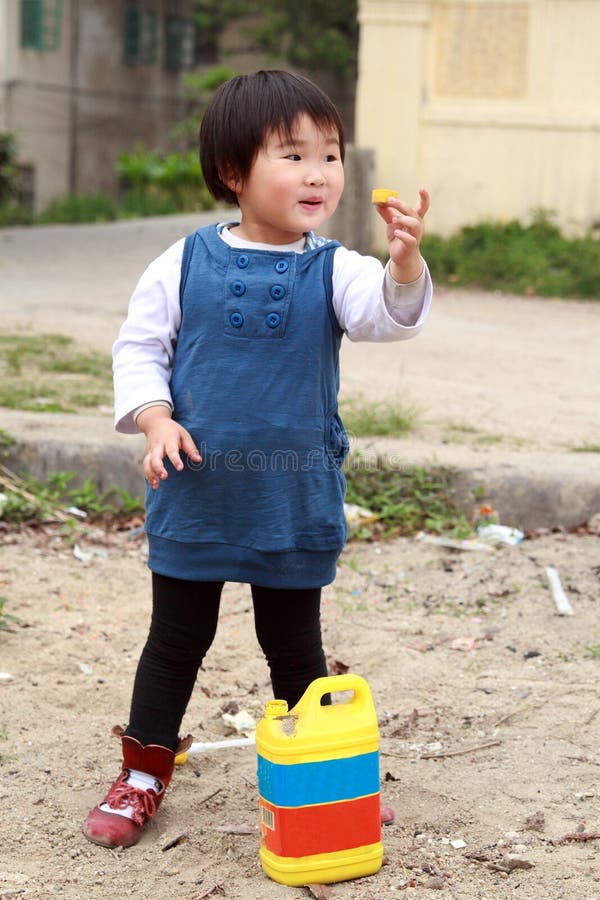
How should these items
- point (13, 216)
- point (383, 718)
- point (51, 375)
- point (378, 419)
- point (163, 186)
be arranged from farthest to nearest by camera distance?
point (163, 186) → point (13, 216) → point (51, 375) → point (378, 419) → point (383, 718)

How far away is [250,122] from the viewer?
7.08 feet

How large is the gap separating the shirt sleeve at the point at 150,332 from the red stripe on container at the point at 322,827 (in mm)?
753

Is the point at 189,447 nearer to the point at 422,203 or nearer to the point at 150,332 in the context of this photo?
the point at 150,332

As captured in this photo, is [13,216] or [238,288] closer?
[238,288]

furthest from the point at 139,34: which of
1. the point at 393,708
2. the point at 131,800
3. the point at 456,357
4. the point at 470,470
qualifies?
the point at 131,800

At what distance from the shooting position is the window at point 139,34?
1884 centimetres

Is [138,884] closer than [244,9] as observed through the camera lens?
Yes

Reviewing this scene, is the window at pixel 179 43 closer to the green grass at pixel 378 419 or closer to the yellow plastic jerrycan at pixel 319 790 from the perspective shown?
the green grass at pixel 378 419

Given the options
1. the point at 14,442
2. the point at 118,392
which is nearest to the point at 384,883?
the point at 118,392

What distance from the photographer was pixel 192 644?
232cm

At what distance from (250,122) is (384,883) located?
1341 mm

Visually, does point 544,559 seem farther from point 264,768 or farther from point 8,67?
point 8,67

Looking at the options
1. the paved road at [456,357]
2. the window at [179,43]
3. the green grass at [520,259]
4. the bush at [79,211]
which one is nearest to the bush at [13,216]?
the bush at [79,211]

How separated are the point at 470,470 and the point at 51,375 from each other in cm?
214
